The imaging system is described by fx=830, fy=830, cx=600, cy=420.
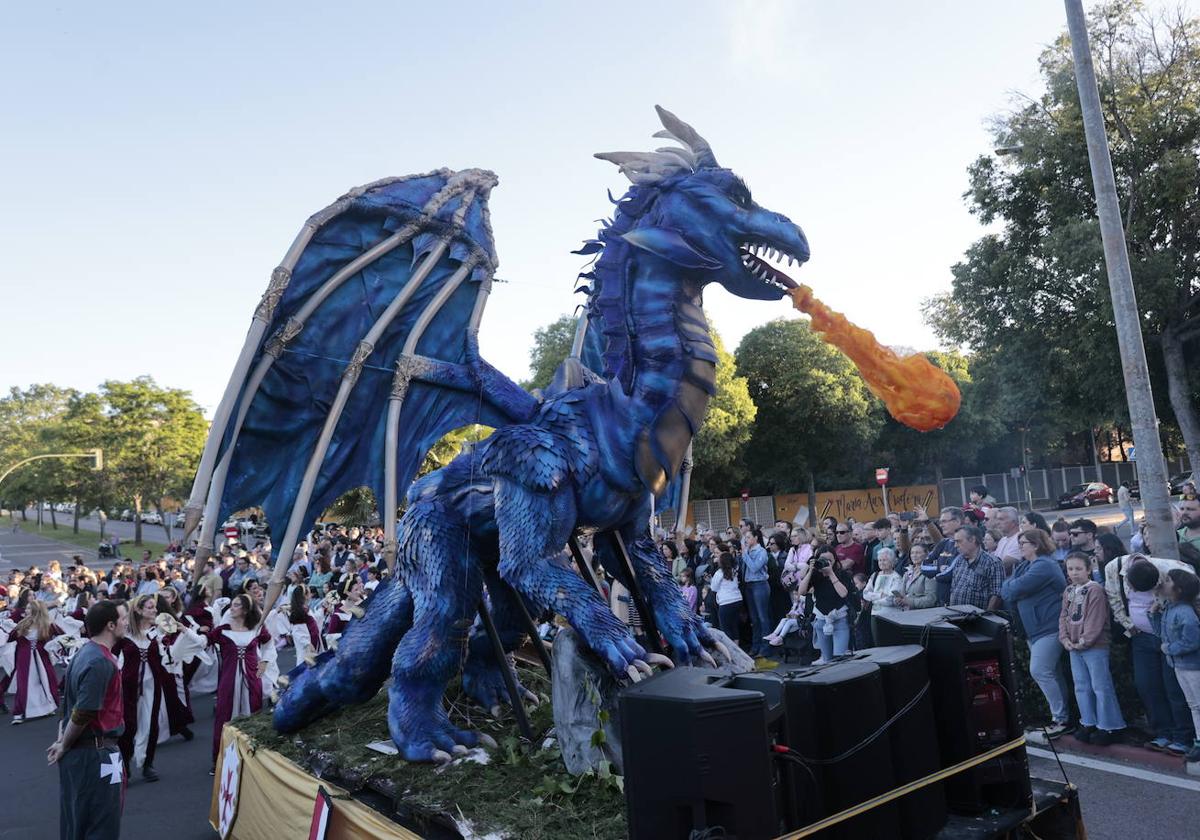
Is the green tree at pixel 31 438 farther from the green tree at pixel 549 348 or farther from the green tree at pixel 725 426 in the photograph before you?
the green tree at pixel 725 426

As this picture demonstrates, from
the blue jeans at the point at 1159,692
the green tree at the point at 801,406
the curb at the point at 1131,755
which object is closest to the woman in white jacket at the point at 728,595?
the curb at the point at 1131,755

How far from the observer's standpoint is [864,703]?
8.91ft

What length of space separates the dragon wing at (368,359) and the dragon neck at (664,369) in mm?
953

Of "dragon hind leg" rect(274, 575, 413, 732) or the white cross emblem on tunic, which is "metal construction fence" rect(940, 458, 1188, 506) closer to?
"dragon hind leg" rect(274, 575, 413, 732)

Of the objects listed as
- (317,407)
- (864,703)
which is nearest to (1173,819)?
(864,703)

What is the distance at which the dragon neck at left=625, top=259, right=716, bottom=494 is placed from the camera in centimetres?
366

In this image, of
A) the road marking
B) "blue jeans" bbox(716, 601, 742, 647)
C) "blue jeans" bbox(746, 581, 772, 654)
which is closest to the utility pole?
the road marking

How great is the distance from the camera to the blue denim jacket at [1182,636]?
4.87 m

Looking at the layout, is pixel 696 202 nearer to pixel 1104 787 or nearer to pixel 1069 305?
pixel 1104 787

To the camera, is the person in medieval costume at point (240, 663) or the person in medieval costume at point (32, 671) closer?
the person in medieval costume at point (240, 663)

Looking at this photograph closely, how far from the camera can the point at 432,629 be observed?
3.96 m

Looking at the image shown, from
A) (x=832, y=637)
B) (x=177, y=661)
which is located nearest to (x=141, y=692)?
(x=177, y=661)

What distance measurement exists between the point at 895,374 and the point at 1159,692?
11.3 ft

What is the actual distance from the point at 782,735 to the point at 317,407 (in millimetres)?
3148
